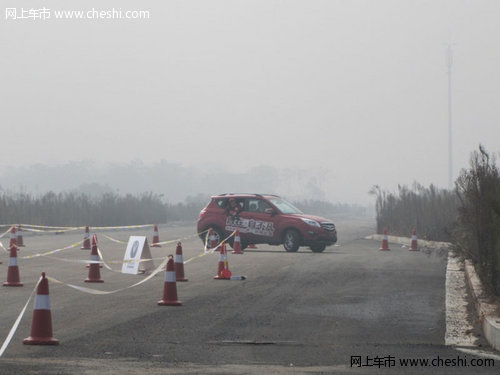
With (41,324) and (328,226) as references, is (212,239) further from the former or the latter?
(41,324)

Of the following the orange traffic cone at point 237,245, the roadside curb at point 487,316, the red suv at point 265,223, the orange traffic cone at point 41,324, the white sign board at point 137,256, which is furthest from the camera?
the red suv at point 265,223

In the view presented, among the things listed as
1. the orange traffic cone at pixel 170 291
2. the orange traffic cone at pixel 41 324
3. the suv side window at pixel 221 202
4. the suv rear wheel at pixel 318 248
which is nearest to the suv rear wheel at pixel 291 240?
the suv rear wheel at pixel 318 248

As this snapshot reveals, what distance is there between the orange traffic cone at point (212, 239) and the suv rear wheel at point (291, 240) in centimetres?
203

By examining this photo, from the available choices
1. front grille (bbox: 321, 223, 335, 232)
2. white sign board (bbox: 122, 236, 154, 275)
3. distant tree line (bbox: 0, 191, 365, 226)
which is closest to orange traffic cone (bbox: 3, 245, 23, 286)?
white sign board (bbox: 122, 236, 154, 275)

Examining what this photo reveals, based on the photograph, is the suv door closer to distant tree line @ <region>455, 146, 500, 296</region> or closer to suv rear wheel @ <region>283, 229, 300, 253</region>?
suv rear wheel @ <region>283, 229, 300, 253</region>

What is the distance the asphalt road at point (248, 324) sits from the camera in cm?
919

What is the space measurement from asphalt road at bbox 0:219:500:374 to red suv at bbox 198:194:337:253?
7016 millimetres

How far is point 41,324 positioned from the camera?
1025 cm

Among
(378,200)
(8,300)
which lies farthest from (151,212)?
(8,300)

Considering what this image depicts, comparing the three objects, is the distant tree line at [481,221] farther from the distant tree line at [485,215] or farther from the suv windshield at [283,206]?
the suv windshield at [283,206]

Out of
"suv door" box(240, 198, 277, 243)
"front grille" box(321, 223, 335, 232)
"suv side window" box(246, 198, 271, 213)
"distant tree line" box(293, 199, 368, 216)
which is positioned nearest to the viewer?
"front grille" box(321, 223, 335, 232)

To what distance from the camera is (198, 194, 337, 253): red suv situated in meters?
28.4

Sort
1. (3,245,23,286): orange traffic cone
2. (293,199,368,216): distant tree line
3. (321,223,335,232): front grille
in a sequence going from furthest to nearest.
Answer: (293,199,368,216): distant tree line
(321,223,335,232): front grille
(3,245,23,286): orange traffic cone

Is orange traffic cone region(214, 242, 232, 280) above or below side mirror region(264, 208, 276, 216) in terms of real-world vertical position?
below
